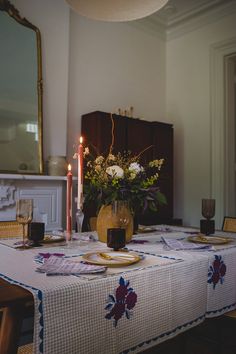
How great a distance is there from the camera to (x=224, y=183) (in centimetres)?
406

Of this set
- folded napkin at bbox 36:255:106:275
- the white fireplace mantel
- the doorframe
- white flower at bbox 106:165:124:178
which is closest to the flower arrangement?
white flower at bbox 106:165:124:178

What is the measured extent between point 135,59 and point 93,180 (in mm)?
3168

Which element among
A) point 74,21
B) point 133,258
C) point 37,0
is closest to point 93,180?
point 133,258

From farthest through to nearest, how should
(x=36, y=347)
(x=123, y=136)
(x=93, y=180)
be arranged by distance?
1. (x=123, y=136)
2. (x=93, y=180)
3. (x=36, y=347)

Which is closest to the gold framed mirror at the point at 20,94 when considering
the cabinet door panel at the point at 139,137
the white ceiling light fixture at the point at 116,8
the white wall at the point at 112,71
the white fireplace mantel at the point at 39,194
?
the white fireplace mantel at the point at 39,194

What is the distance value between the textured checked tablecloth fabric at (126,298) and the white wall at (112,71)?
2583 millimetres

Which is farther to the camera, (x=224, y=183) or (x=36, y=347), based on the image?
(x=224, y=183)

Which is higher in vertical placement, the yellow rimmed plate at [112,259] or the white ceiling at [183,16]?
the white ceiling at [183,16]

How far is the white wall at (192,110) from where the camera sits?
13.9 ft

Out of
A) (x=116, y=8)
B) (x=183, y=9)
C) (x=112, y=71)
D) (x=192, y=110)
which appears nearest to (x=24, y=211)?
(x=116, y=8)

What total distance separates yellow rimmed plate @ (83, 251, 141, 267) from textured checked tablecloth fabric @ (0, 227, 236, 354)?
0.8 inches

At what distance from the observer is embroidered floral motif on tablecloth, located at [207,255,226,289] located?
127 centimetres

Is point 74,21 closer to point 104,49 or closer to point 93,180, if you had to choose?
point 104,49

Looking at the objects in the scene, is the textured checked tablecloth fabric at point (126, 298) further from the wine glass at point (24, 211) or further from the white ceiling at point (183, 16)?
the white ceiling at point (183, 16)
